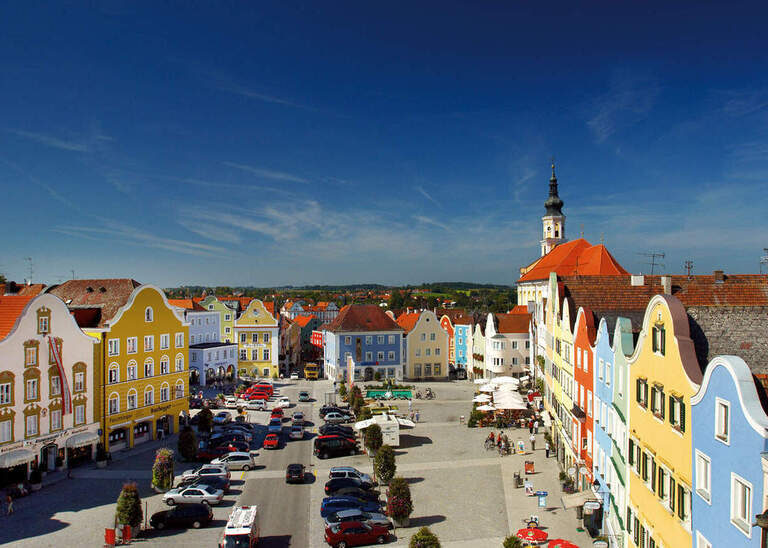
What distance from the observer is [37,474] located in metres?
33.2

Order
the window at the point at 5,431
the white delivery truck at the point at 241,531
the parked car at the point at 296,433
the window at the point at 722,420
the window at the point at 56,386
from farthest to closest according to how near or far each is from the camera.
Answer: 1. the parked car at the point at 296,433
2. the window at the point at 56,386
3. the window at the point at 5,431
4. the white delivery truck at the point at 241,531
5. the window at the point at 722,420

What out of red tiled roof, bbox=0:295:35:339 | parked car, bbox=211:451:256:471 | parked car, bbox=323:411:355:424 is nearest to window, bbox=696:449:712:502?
parked car, bbox=211:451:256:471

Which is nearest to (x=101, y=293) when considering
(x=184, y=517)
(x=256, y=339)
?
(x=184, y=517)

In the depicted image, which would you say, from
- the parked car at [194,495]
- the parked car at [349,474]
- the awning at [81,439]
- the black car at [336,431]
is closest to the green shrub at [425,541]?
the parked car at [349,474]

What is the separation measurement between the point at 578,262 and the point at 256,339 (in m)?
45.3

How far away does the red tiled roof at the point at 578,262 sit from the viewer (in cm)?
7006

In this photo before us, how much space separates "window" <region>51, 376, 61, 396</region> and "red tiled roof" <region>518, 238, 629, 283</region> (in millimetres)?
47568

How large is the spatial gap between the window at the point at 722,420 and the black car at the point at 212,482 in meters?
25.9

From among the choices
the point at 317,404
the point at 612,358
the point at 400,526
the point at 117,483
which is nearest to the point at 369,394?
the point at 317,404

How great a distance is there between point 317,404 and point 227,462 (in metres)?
25.3

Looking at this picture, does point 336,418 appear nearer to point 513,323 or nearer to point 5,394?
point 5,394

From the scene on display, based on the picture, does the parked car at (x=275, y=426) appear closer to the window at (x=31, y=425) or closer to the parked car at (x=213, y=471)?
the parked car at (x=213, y=471)

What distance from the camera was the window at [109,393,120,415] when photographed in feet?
136

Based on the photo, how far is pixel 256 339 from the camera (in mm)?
79938
